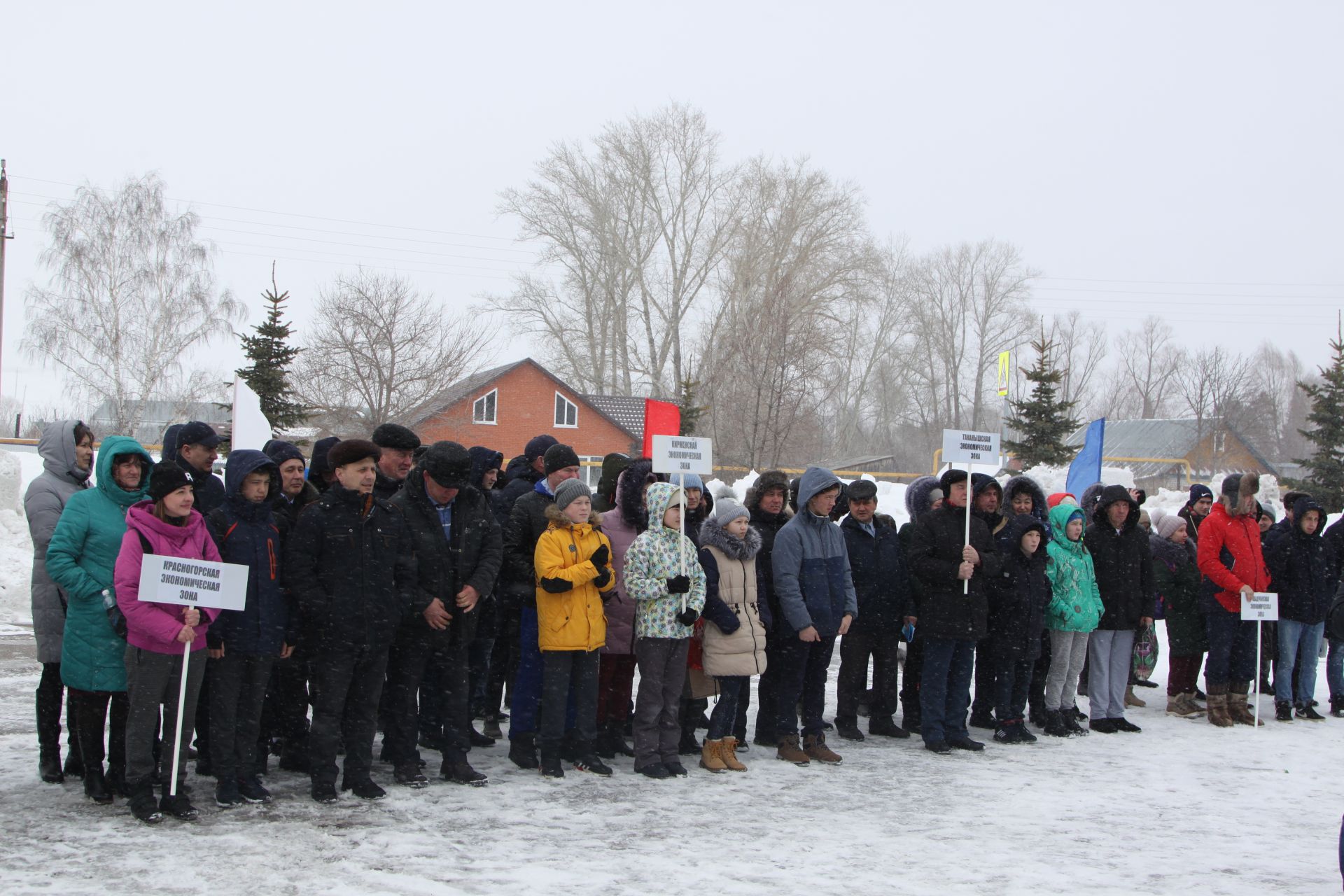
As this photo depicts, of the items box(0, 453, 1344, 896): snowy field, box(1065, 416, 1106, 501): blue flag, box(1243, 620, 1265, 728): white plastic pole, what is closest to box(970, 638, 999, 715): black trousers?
box(0, 453, 1344, 896): snowy field

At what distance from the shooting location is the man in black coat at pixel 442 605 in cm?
680

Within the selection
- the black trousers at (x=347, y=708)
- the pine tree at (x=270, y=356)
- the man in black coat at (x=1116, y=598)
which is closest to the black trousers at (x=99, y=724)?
the black trousers at (x=347, y=708)

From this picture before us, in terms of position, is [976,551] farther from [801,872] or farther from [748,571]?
[801,872]

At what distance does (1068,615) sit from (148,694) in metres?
6.96

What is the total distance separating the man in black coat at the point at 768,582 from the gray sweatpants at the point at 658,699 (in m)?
1.00

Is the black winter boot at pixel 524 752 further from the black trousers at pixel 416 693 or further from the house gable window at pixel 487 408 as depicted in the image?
the house gable window at pixel 487 408

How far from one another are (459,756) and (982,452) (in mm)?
5054

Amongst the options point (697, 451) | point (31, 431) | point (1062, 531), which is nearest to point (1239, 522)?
point (1062, 531)

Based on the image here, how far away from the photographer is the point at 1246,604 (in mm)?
10062

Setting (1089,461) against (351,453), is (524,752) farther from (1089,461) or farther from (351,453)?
(1089,461)

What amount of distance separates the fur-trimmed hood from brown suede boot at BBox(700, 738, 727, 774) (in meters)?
1.27

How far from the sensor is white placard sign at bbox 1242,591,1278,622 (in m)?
10.0

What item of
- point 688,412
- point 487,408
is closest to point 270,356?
point 688,412

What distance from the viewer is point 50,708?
6434 mm
